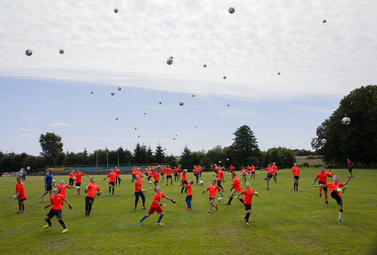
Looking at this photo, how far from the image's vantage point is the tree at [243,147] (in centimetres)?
9169

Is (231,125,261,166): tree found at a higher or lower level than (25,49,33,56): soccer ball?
lower

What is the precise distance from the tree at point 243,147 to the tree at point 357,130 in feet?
101

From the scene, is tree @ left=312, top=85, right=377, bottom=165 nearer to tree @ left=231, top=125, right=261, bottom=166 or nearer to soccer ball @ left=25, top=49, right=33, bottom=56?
tree @ left=231, top=125, right=261, bottom=166

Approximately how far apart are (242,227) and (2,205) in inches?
665

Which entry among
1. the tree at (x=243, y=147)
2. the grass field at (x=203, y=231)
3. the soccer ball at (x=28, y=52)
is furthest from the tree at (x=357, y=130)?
the soccer ball at (x=28, y=52)

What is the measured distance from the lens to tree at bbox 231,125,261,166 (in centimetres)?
9169

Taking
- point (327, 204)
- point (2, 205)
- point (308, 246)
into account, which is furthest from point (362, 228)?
point (2, 205)

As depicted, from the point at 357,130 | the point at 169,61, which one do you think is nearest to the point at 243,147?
the point at 357,130

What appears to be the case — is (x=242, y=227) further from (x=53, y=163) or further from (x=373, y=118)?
(x=53, y=163)

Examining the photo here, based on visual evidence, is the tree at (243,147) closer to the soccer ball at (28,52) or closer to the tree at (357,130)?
the tree at (357,130)

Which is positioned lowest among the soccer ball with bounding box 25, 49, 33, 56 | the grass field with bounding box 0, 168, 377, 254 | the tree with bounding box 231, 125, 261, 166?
the grass field with bounding box 0, 168, 377, 254

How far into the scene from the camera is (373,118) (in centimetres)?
4978

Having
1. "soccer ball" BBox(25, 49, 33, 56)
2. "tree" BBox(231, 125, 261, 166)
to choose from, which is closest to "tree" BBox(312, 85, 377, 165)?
"tree" BBox(231, 125, 261, 166)

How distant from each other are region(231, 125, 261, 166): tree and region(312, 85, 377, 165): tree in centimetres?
3084
